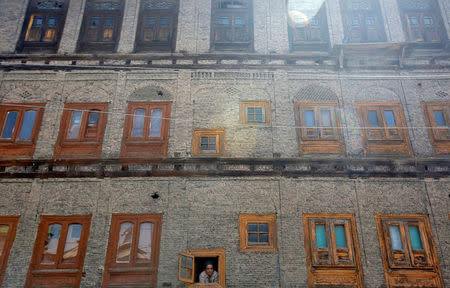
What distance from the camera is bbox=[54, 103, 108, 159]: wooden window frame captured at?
10.9 meters

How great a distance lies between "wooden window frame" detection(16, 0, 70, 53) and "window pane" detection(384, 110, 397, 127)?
12.1 m

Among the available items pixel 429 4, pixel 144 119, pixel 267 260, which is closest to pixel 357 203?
pixel 267 260

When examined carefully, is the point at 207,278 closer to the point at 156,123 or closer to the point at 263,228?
the point at 263,228

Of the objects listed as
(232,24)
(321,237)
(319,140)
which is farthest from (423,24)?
(321,237)

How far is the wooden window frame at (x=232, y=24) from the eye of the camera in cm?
1275

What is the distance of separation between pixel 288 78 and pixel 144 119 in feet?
17.1

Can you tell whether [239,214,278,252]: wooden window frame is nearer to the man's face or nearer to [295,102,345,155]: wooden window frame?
the man's face

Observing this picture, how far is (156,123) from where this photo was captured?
11.3 m

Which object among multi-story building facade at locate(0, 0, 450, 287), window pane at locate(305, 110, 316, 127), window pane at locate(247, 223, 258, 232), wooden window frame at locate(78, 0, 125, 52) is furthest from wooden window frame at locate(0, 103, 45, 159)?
window pane at locate(305, 110, 316, 127)

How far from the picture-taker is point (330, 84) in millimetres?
Answer: 11875

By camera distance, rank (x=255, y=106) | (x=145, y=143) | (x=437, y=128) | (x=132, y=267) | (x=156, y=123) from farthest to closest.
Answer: (x=255, y=106), (x=156, y=123), (x=437, y=128), (x=145, y=143), (x=132, y=267)

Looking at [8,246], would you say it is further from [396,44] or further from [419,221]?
[396,44]

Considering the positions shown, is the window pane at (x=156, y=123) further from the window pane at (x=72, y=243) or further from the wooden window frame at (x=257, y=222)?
the wooden window frame at (x=257, y=222)

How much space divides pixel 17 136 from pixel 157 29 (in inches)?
245
